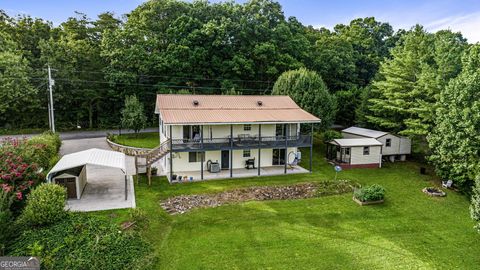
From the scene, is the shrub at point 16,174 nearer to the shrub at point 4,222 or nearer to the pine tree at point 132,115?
the shrub at point 4,222

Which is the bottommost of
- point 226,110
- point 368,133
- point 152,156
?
point 152,156

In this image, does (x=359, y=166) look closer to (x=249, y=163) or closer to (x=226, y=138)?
(x=249, y=163)

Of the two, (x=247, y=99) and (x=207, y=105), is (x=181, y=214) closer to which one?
(x=207, y=105)

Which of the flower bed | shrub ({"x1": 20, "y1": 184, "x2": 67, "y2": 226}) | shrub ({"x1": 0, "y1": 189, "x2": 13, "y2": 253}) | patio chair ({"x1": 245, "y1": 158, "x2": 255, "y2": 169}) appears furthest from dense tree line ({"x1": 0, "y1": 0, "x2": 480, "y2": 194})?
shrub ({"x1": 0, "y1": 189, "x2": 13, "y2": 253})

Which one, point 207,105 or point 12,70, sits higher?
point 12,70

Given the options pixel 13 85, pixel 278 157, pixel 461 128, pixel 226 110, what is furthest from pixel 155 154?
pixel 13 85

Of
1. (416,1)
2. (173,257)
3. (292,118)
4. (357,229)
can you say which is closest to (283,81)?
(292,118)

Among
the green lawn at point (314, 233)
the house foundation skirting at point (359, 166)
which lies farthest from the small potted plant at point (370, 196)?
the house foundation skirting at point (359, 166)
